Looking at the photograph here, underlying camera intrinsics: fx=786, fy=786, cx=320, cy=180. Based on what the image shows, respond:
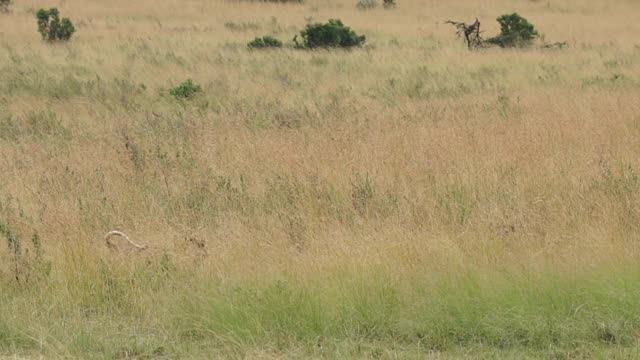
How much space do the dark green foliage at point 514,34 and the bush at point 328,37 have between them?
360 cm

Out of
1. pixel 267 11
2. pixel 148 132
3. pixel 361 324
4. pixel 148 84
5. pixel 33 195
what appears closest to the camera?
pixel 361 324

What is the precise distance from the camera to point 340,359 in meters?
3.72

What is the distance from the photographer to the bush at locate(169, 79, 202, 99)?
12.8 metres

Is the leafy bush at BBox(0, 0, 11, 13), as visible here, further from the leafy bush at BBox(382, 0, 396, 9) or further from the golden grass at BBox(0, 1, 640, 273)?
the leafy bush at BBox(382, 0, 396, 9)

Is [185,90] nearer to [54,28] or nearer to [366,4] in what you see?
[54,28]

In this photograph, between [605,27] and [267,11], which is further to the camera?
[267,11]

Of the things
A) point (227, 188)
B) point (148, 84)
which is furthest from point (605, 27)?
A: point (227, 188)

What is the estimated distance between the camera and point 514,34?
20.4 metres

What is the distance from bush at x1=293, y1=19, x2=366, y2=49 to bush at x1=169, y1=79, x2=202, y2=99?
22.4 ft

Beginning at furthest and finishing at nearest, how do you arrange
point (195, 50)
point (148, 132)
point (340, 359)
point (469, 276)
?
point (195, 50) → point (148, 132) → point (469, 276) → point (340, 359)

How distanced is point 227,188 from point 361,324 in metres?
2.70

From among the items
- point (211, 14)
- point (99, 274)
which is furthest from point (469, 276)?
point (211, 14)

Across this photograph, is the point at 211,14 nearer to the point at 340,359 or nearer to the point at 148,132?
the point at 148,132

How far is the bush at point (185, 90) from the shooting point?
12.8 meters
